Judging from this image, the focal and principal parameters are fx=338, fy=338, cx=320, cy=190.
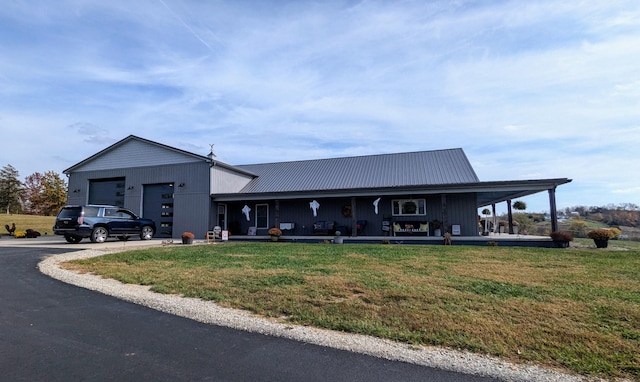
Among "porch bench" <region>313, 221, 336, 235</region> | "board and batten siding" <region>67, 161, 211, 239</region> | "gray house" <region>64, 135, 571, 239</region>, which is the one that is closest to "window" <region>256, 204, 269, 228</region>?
"gray house" <region>64, 135, 571, 239</region>

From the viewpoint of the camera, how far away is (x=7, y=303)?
4891 millimetres

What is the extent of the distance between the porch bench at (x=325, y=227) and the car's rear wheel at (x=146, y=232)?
828 cm

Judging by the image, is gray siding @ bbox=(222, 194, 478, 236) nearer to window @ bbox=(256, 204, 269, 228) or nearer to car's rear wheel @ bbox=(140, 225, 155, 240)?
window @ bbox=(256, 204, 269, 228)

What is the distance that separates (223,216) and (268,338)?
16649 mm

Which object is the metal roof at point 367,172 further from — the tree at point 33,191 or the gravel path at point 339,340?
the tree at point 33,191

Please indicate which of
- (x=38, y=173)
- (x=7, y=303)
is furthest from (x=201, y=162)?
(x=38, y=173)

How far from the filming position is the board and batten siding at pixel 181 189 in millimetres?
17953

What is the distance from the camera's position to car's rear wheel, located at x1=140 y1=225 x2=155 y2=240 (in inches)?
651

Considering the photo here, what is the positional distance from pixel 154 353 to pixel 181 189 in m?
16.6

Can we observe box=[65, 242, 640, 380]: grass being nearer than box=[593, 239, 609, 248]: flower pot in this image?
Yes

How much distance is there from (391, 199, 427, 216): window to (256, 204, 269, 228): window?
7.22 metres

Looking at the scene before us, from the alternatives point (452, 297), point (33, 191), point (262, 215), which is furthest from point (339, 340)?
point (33, 191)

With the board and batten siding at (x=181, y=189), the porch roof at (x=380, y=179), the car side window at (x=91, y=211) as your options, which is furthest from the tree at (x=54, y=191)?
the car side window at (x=91, y=211)

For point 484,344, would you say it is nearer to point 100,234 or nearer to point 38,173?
point 100,234
